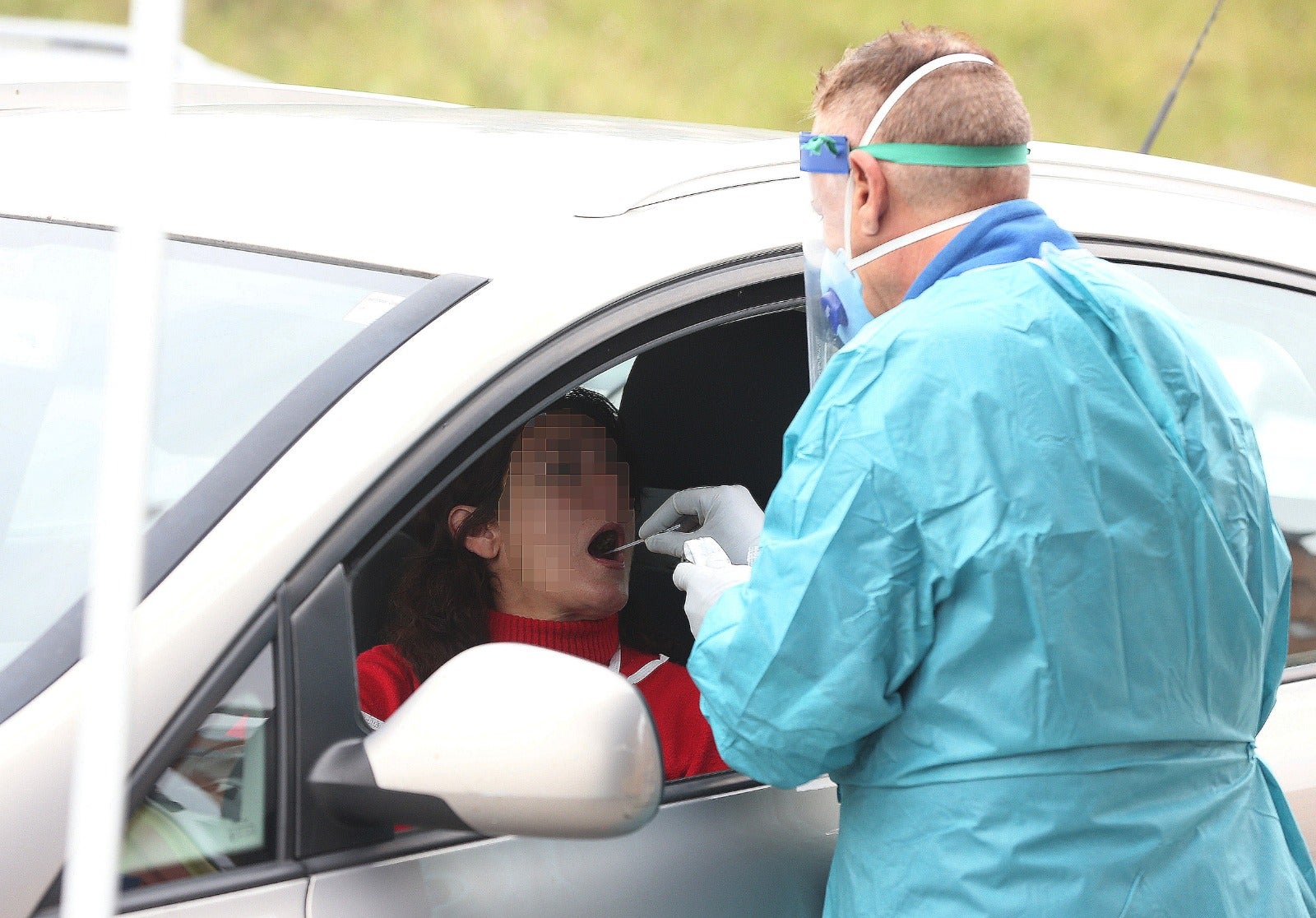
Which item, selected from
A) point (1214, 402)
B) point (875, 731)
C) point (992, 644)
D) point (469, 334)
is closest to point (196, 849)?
point (469, 334)

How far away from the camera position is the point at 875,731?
1.52 metres

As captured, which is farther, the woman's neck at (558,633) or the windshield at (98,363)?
the woman's neck at (558,633)

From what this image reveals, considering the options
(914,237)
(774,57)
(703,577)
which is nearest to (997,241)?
(914,237)

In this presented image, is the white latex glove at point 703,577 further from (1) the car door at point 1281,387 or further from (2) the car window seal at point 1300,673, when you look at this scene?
(2) the car window seal at point 1300,673

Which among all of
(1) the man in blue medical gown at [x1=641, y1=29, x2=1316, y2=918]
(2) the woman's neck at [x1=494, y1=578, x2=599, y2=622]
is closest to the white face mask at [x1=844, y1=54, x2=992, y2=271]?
(1) the man in blue medical gown at [x1=641, y1=29, x2=1316, y2=918]

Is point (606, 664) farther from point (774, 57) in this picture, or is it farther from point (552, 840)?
point (774, 57)

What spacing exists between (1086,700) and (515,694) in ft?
1.83

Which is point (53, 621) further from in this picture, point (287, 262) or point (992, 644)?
point (992, 644)

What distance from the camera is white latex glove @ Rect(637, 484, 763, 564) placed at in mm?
2207

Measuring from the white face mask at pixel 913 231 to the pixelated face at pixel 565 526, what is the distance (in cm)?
62

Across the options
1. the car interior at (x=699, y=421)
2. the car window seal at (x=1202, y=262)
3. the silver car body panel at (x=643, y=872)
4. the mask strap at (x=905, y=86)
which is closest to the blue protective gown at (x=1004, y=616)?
the silver car body panel at (x=643, y=872)

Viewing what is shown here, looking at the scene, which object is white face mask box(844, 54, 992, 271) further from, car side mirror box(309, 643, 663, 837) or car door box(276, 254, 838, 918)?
car side mirror box(309, 643, 663, 837)

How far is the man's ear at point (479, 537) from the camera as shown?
231cm

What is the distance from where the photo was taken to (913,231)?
1.74m
